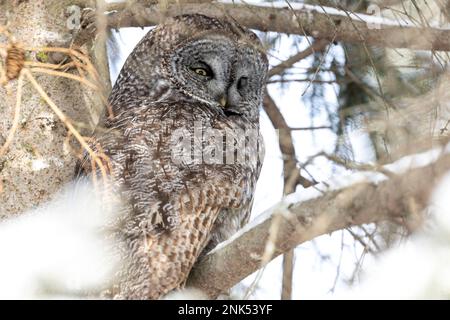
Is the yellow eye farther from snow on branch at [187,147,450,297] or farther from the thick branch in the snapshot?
snow on branch at [187,147,450,297]

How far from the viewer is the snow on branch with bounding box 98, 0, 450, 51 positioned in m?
3.98

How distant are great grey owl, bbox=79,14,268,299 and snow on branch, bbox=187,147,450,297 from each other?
22cm

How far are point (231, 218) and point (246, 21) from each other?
113 centimetres

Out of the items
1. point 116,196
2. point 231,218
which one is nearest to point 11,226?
point 116,196

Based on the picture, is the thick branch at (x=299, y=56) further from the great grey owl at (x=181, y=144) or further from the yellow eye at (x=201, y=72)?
the yellow eye at (x=201, y=72)

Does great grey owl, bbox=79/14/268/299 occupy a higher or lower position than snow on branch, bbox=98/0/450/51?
lower

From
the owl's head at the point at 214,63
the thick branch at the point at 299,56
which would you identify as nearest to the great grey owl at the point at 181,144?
the owl's head at the point at 214,63

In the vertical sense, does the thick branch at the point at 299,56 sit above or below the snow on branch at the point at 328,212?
above

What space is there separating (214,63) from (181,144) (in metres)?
0.91

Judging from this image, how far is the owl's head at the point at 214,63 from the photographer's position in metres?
4.51

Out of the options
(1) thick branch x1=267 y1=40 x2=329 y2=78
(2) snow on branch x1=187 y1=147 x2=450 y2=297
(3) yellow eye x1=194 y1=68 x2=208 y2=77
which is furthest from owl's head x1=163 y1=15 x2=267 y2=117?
(2) snow on branch x1=187 y1=147 x2=450 y2=297

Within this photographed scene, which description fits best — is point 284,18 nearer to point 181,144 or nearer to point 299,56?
point 299,56

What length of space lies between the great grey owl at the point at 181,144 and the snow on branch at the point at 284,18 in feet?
0.51

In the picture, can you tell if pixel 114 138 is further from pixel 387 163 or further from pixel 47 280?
pixel 387 163
